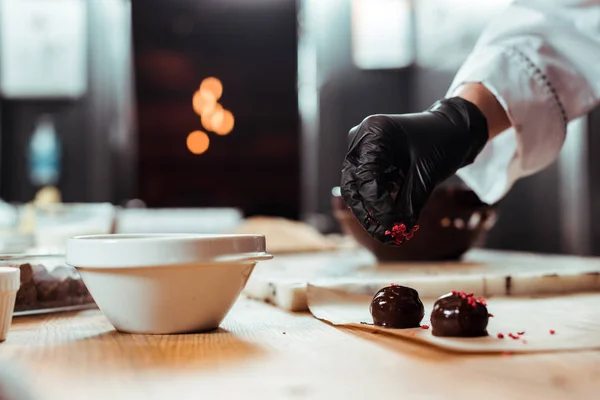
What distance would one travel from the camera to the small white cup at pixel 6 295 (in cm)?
69

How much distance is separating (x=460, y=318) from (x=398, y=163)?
253 millimetres

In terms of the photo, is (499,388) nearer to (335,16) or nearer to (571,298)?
(571,298)

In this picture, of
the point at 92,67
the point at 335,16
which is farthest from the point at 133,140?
the point at 335,16

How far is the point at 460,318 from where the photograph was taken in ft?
2.13

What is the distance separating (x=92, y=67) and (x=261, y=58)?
1075 mm

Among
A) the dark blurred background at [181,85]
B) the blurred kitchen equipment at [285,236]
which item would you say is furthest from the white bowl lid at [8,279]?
the dark blurred background at [181,85]

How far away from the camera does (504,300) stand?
3.20 ft

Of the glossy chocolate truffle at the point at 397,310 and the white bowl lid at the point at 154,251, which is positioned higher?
the white bowl lid at the point at 154,251

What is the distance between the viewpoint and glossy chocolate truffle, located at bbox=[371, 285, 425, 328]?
28.3 inches

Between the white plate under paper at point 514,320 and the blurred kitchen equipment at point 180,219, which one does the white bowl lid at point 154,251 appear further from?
the blurred kitchen equipment at point 180,219

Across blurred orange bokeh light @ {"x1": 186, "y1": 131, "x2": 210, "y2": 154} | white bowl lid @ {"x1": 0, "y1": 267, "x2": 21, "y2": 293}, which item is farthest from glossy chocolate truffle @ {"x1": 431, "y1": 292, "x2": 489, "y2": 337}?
blurred orange bokeh light @ {"x1": 186, "y1": 131, "x2": 210, "y2": 154}

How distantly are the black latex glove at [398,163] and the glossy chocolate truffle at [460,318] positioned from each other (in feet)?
0.48

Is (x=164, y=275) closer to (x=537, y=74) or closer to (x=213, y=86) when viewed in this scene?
(x=537, y=74)

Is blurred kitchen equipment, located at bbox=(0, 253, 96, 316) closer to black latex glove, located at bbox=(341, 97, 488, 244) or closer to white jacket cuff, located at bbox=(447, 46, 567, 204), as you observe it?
black latex glove, located at bbox=(341, 97, 488, 244)
